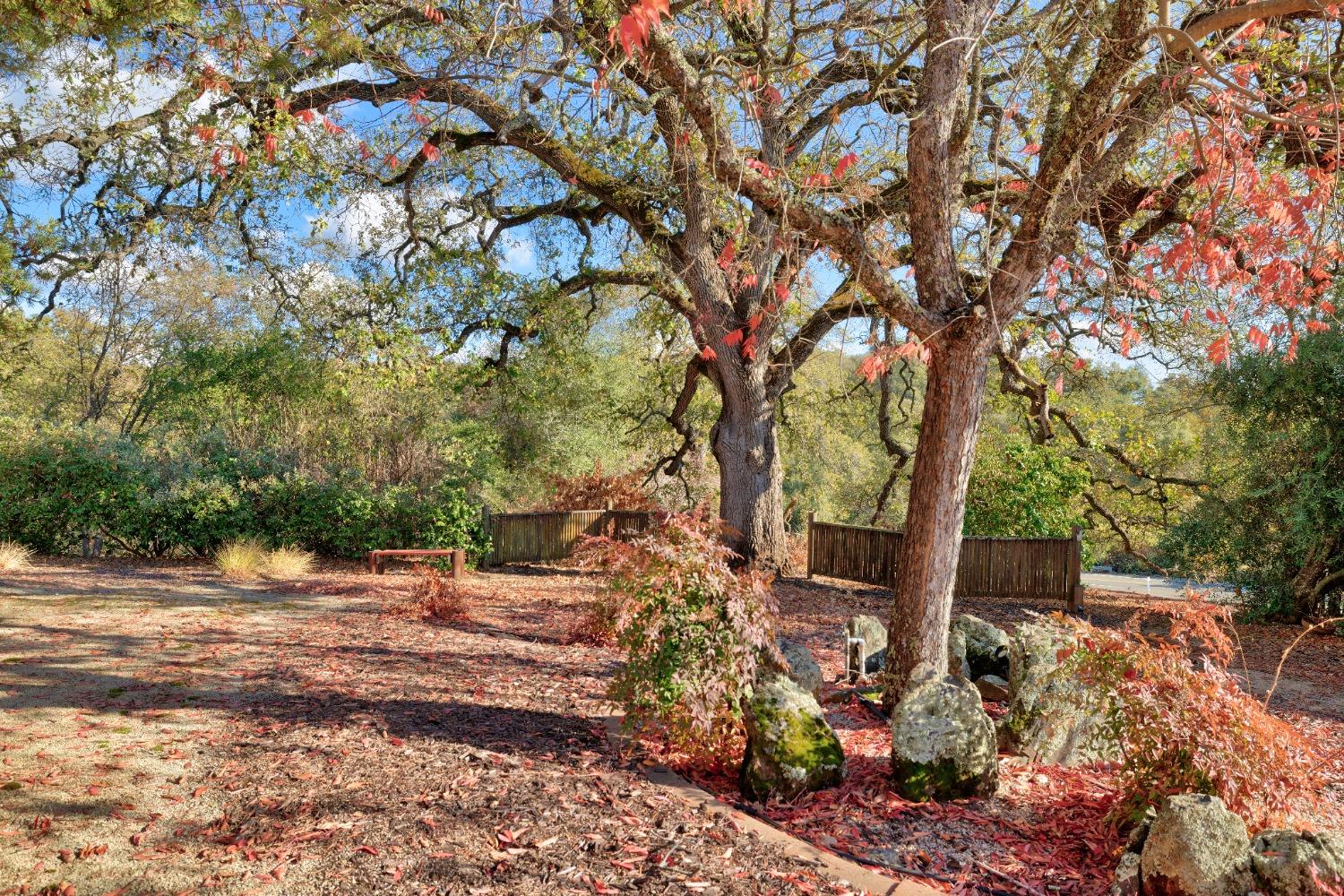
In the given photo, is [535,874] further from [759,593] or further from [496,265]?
[496,265]

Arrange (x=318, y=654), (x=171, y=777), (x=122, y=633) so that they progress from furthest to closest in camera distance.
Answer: (x=122, y=633) → (x=318, y=654) → (x=171, y=777)

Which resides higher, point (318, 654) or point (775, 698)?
point (775, 698)

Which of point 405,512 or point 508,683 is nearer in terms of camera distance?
point 508,683

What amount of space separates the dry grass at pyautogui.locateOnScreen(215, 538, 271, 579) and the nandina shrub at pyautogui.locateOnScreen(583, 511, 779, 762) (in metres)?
8.83

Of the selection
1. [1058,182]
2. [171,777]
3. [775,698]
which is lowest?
[171,777]

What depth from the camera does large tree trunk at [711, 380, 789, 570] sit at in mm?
11836

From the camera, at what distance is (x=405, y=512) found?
14492 millimetres

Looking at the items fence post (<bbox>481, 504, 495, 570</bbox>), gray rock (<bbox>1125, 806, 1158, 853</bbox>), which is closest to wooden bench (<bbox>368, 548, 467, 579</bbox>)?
fence post (<bbox>481, 504, 495, 570</bbox>)

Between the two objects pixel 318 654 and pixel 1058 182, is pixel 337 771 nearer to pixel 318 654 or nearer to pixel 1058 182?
pixel 318 654

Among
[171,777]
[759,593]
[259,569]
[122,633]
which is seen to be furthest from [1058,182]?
[259,569]

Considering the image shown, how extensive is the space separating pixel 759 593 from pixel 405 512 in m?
11.3

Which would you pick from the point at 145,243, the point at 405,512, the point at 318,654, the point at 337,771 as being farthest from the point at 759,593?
the point at 405,512

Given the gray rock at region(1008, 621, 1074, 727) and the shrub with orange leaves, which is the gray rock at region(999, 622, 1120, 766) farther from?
the shrub with orange leaves

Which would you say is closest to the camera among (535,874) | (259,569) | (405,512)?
(535,874)
